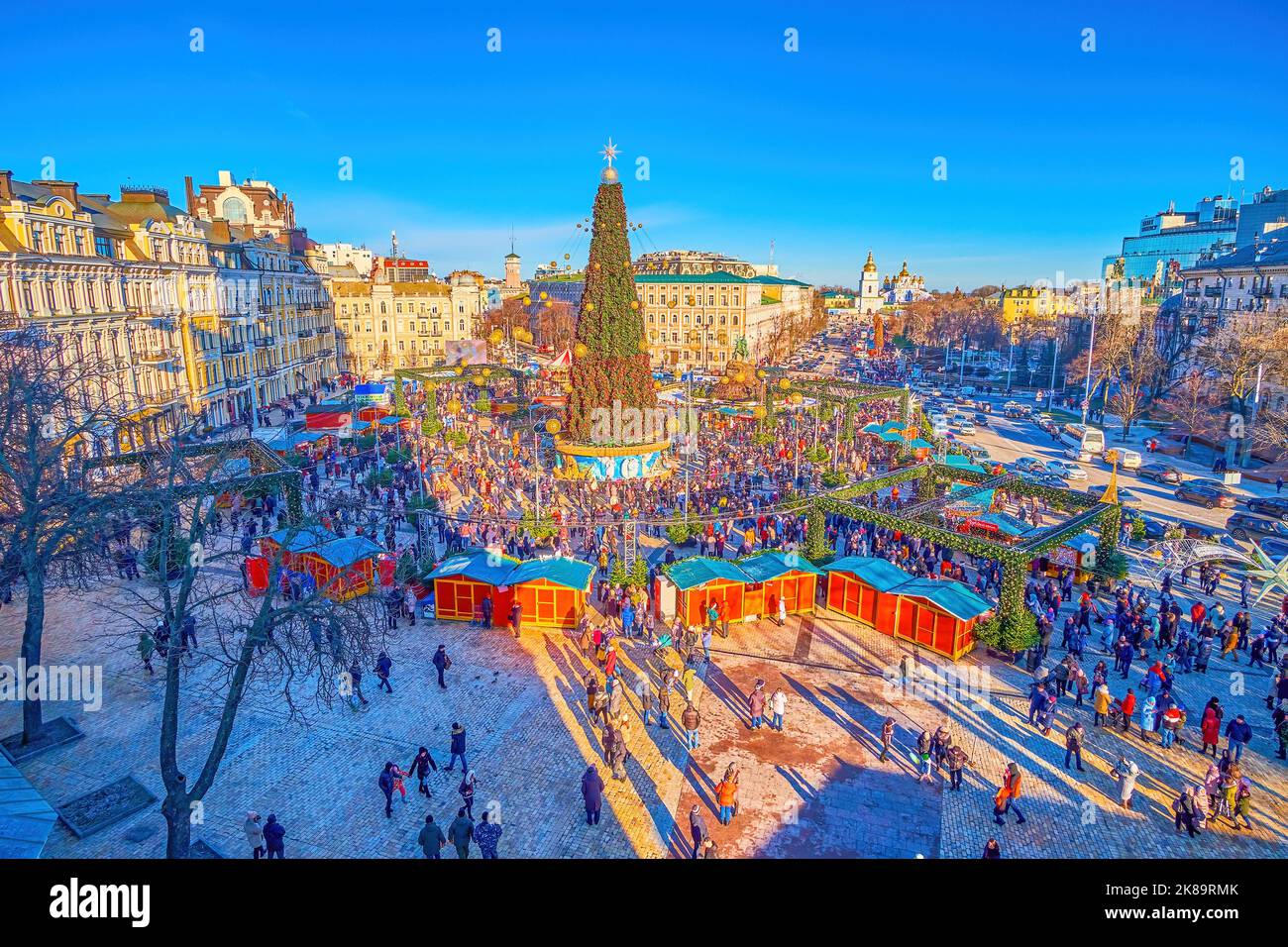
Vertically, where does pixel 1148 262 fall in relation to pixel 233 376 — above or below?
above

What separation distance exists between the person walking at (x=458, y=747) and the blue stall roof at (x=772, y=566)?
9.49 meters

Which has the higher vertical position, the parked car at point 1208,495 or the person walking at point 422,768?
the parked car at point 1208,495

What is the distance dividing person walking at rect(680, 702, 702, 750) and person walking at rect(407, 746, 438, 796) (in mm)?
5039

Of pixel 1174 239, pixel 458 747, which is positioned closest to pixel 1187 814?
pixel 458 747

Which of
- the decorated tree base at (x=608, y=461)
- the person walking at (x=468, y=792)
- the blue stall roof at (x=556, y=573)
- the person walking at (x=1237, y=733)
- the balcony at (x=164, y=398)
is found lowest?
the person walking at (x=468, y=792)

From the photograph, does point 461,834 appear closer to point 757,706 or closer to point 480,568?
point 757,706

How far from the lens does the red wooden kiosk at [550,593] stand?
21203 millimetres

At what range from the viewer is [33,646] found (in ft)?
49.9

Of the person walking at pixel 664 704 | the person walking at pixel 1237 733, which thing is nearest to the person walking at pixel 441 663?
the person walking at pixel 664 704

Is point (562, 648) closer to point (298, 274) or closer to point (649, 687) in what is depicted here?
point (649, 687)

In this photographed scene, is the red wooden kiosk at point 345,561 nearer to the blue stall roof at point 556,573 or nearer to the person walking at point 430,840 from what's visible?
the blue stall roof at point 556,573

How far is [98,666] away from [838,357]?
101m
